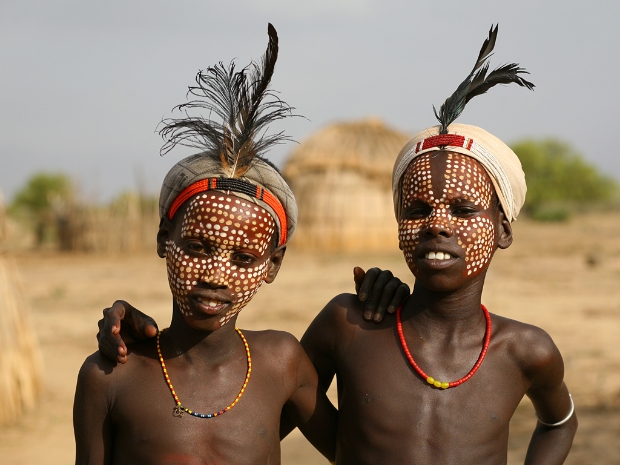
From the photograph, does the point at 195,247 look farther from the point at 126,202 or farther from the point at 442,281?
the point at 126,202

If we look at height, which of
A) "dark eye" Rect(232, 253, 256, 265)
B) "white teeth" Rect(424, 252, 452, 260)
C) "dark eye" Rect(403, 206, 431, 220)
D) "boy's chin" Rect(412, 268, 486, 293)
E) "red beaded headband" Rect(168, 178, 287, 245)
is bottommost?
"boy's chin" Rect(412, 268, 486, 293)

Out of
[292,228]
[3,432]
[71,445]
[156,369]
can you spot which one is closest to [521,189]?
[292,228]

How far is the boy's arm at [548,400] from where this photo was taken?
2.55 m

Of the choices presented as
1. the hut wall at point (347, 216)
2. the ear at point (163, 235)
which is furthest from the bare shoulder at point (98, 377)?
the hut wall at point (347, 216)

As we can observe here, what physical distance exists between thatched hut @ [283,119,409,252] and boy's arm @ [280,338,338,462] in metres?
17.3

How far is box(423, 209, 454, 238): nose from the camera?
240 centimetres

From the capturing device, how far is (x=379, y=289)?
103 inches

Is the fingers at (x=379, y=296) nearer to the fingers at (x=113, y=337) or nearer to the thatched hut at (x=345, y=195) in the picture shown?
the fingers at (x=113, y=337)

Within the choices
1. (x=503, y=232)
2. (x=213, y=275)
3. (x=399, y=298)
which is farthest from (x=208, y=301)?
(x=503, y=232)

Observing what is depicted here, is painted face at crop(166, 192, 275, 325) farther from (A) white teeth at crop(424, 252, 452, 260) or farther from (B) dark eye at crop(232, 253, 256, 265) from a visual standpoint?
(A) white teeth at crop(424, 252, 452, 260)

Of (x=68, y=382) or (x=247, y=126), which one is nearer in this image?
(x=247, y=126)

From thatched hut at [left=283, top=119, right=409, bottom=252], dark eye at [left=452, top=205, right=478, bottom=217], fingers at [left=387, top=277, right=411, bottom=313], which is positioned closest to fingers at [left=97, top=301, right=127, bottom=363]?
fingers at [left=387, top=277, right=411, bottom=313]

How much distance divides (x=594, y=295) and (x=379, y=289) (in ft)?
34.0

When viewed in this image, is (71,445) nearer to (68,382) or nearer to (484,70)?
(68,382)
